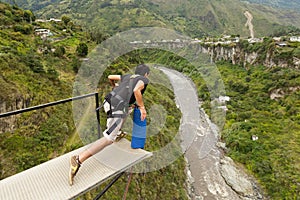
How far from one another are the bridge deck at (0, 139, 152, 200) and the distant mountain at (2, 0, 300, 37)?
138 feet

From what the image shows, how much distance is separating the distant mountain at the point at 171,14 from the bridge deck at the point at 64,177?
42057mm

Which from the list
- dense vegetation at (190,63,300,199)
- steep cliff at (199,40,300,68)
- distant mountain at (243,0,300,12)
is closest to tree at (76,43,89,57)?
dense vegetation at (190,63,300,199)

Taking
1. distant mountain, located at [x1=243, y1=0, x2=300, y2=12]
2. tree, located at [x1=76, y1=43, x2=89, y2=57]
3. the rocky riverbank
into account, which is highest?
distant mountain, located at [x1=243, y1=0, x2=300, y2=12]

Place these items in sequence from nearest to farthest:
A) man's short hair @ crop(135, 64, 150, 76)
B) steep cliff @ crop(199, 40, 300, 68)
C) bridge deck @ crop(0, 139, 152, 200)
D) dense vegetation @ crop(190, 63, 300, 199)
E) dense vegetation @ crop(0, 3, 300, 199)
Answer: bridge deck @ crop(0, 139, 152, 200) → man's short hair @ crop(135, 64, 150, 76) → dense vegetation @ crop(0, 3, 300, 199) → dense vegetation @ crop(190, 63, 300, 199) → steep cliff @ crop(199, 40, 300, 68)

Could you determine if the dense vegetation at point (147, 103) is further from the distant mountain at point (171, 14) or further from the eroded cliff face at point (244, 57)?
the distant mountain at point (171, 14)

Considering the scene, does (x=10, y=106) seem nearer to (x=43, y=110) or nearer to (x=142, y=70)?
(x=43, y=110)

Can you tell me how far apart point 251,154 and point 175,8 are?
79.5 m

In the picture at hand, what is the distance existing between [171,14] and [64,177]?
86360 mm

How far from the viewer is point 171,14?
3275 inches

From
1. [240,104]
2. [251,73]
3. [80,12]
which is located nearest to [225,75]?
[251,73]

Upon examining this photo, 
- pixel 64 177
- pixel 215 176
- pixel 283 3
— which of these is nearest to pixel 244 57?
pixel 215 176

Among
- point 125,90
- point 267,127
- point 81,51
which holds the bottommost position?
point 267,127

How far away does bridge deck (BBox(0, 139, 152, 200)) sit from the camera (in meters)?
2.14

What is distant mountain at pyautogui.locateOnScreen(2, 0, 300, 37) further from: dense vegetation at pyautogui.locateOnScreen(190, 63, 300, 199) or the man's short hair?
the man's short hair
